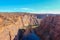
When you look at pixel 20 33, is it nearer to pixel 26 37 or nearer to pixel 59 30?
pixel 26 37

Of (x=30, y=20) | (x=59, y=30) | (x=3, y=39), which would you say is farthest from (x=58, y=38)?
(x=30, y=20)

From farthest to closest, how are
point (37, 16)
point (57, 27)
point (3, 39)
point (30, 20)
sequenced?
1. point (37, 16)
2. point (30, 20)
3. point (57, 27)
4. point (3, 39)

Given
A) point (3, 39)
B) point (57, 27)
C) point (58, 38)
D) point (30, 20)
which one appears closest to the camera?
point (3, 39)

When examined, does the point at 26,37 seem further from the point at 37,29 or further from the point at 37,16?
the point at 37,16

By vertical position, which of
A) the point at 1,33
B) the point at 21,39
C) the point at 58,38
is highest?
the point at 1,33

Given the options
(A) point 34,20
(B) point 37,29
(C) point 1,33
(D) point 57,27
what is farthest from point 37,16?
(C) point 1,33

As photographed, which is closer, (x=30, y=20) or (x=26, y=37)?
(x=26, y=37)

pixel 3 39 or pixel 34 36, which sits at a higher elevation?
pixel 3 39

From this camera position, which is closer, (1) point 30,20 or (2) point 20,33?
(2) point 20,33

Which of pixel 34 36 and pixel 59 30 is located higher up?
pixel 59 30
